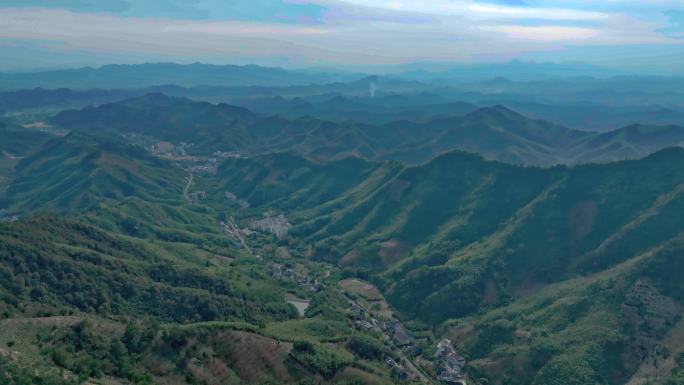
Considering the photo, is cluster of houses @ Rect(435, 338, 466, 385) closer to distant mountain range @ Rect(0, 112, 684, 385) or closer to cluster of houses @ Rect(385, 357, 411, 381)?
distant mountain range @ Rect(0, 112, 684, 385)

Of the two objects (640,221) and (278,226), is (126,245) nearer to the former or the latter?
(278,226)

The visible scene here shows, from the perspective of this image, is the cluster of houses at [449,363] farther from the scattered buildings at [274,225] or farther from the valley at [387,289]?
the scattered buildings at [274,225]

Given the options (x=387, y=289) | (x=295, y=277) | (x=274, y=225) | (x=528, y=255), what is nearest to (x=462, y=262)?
(x=528, y=255)

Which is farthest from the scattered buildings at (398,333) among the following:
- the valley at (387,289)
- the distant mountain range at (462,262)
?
the distant mountain range at (462,262)

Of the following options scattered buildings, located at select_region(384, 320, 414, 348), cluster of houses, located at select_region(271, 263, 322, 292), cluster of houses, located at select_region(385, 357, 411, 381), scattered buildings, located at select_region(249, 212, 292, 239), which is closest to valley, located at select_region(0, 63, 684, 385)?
cluster of houses, located at select_region(385, 357, 411, 381)

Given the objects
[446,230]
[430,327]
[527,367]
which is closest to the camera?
[527,367]

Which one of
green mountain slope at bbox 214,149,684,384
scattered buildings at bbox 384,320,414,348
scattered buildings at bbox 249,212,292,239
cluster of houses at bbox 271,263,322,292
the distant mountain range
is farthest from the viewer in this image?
scattered buildings at bbox 249,212,292,239

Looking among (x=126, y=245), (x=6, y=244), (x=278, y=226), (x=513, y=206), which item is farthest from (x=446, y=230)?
(x=6, y=244)
